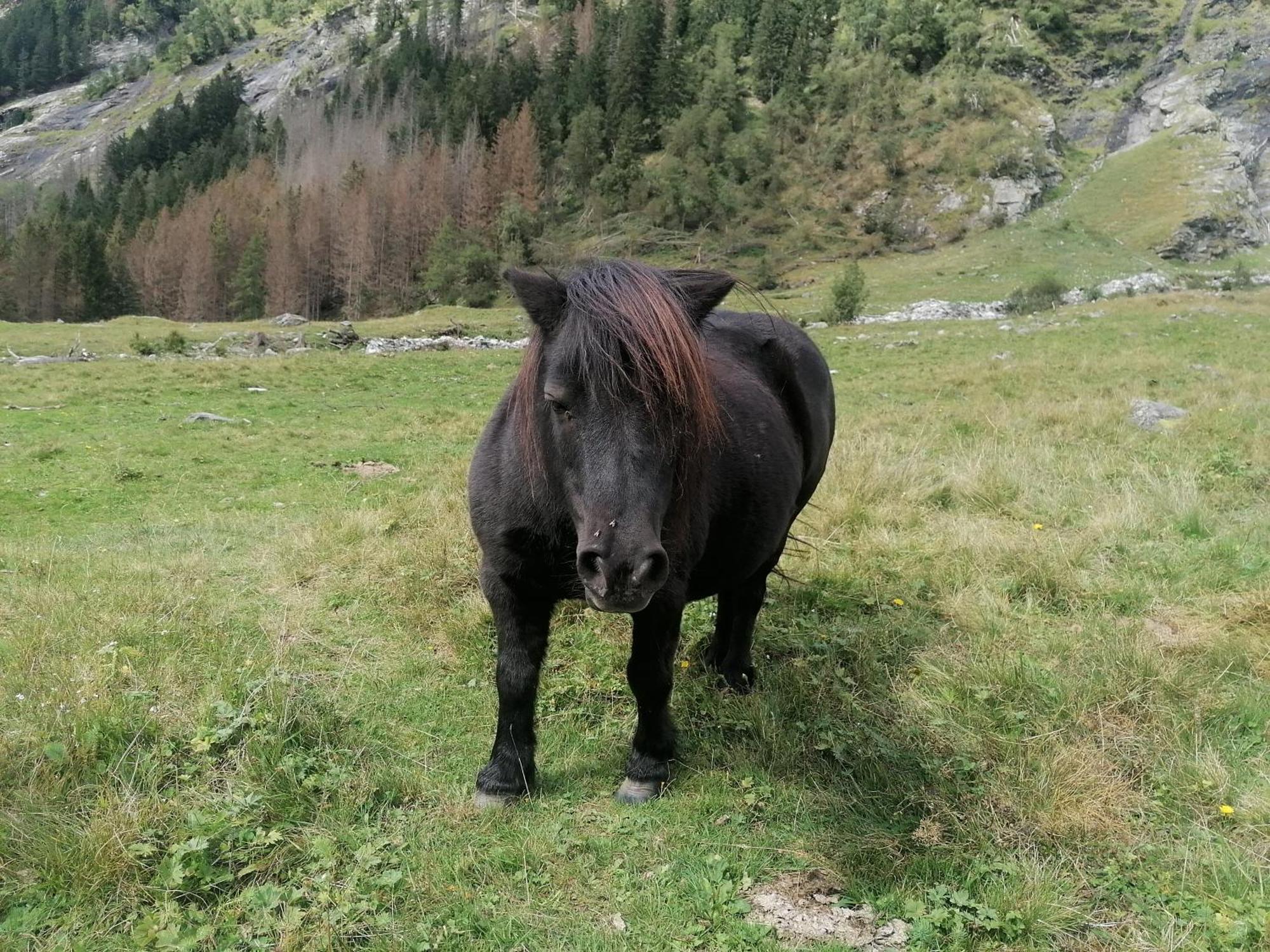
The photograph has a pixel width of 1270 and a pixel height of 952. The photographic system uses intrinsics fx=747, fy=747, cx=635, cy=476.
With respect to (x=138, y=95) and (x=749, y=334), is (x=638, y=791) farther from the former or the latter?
(x=138, y=95)

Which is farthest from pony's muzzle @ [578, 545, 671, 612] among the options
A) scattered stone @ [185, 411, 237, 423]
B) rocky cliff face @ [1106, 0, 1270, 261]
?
rocky cliff face @ [1106, 0, 1270, 261]

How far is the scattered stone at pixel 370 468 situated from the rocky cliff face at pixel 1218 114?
2358 inches

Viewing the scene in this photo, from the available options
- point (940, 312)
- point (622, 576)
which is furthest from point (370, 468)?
point (940, 312)

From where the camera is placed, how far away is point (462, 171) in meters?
72.4

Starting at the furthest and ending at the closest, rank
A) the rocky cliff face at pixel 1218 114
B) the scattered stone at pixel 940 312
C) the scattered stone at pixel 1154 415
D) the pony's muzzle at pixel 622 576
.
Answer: the rocky cliff face at pixel 1218 114, the scattered stone at pixel 940 312, the scattered stone at pixel 1154 415, the pony's muzzle at pixel 622 576

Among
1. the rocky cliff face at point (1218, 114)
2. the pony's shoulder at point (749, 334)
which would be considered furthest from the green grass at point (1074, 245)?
the pony's shoulder at point (749, 334)

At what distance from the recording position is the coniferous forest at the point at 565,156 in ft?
212

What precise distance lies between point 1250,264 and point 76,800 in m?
66.9

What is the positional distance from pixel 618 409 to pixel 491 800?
2103 mm

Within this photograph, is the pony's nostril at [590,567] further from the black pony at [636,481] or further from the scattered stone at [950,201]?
the scattered stone at [950,201]

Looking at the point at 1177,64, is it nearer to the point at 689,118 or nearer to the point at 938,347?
the point at 689,118

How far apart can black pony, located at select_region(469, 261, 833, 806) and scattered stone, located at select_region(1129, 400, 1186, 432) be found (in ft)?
29.4

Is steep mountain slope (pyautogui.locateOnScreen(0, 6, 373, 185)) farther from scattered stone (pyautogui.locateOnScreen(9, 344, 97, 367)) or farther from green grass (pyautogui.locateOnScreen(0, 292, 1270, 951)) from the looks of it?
green grass (pyautogui.locateOnScreen(0, 292, 1270, 951))

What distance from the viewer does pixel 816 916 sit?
300 cm
